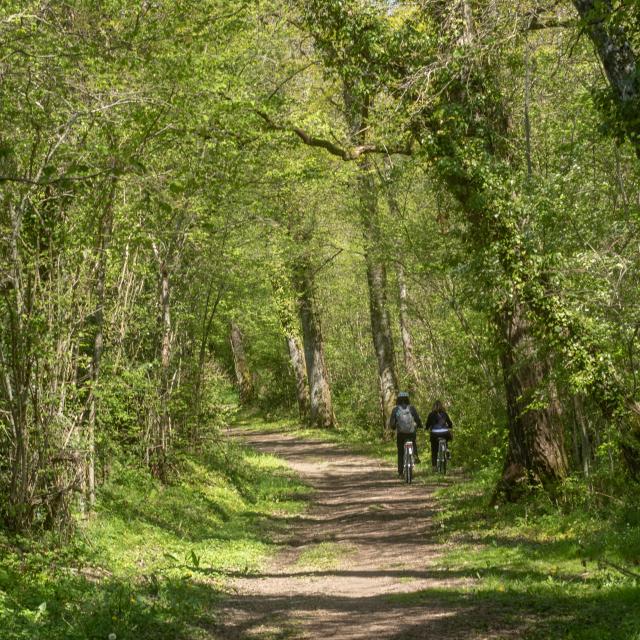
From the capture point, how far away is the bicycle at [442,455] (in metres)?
18.2

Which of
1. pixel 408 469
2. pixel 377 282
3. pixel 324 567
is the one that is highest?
pixel 377 282

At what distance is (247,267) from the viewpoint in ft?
59.5

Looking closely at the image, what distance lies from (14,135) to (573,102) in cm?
862

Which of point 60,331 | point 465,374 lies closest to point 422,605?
point 60,331

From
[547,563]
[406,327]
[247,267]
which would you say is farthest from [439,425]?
[406,327]

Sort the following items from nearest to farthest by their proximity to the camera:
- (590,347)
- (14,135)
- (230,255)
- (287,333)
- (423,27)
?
1. (14,135)
2. (590,347)
3. (423,27)
4. (230,255)
5. (287,333)

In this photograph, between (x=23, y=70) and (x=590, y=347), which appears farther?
(x=590, y=347)

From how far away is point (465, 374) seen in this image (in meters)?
19.9

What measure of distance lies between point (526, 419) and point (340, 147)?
601 cm

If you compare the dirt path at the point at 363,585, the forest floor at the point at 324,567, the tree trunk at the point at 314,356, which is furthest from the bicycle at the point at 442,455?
the tree trunk at the point at 314,356

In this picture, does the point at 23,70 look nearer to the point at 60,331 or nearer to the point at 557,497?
the point at 60,331

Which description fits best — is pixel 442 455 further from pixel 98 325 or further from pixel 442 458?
pixel 98 325

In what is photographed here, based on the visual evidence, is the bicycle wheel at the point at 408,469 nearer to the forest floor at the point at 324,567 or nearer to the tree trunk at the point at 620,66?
the forest floor at the point at 324,567

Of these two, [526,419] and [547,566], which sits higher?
[526,419]
